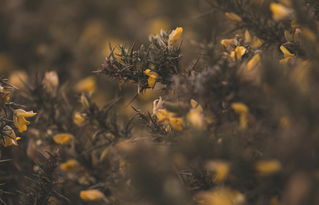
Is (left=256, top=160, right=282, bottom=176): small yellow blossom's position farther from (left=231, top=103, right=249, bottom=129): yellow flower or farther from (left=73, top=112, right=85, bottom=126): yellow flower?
(left=73, top=112, right=85, bottom=126): yellow flower

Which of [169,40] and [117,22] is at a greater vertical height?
[117,22]

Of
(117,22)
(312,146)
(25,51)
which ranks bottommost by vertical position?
(312,146)

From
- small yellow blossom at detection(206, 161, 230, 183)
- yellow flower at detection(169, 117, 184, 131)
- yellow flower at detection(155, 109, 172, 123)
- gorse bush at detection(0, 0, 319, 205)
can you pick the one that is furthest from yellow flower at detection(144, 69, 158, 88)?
small yellow blossom at detection(206, 161, 230, 183)

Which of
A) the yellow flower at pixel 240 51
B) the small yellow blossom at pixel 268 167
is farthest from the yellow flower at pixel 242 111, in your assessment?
the yellow flower at pixel 240 51

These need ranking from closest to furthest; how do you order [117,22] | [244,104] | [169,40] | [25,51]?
1. [244,104]
2. [169,40]
3. [25,51]
4. [117,22]

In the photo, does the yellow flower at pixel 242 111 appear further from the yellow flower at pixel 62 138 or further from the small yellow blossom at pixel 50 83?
the small yellow blossom at pixel 50 83

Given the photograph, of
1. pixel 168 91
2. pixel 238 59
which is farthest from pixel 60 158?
pixel 238 59

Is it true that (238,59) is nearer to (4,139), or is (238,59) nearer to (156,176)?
(156,176)

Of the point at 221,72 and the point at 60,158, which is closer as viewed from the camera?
the point at 221,72
